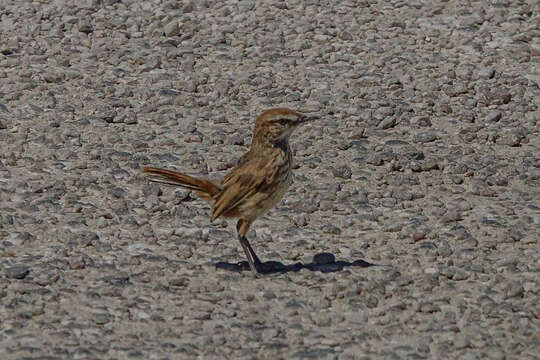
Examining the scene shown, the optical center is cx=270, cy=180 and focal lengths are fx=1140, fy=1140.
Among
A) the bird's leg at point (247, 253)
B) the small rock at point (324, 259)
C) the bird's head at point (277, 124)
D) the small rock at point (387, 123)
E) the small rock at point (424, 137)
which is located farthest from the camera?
the small rock at point (387, 123)

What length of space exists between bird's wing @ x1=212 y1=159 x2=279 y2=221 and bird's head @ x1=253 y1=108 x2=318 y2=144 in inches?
8.1

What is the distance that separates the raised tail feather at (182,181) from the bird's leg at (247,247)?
1.05 feet

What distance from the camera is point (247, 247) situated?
337 inches

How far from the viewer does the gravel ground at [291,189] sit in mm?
7773

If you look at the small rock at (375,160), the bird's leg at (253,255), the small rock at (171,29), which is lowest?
the bird's leg at (253,255)

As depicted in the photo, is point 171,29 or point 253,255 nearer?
point 253,255

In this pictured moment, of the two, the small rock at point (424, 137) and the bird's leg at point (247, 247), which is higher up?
the small rock at point (424, 137)

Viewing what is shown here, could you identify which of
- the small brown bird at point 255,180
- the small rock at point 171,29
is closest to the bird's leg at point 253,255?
the small brown bird at point 255,180

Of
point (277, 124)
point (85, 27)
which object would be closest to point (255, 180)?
point (277, 124)

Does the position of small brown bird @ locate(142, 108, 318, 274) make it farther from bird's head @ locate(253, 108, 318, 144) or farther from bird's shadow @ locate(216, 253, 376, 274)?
bird's shadow @ locate(216, 253, 376, 274)

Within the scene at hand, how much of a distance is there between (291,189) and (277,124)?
5.26 feet

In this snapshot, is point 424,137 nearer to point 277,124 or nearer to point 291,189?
point 291,189

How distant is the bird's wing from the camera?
8398 mm

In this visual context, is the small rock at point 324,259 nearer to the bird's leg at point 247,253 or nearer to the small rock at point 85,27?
the bird's leg at point 247,253
